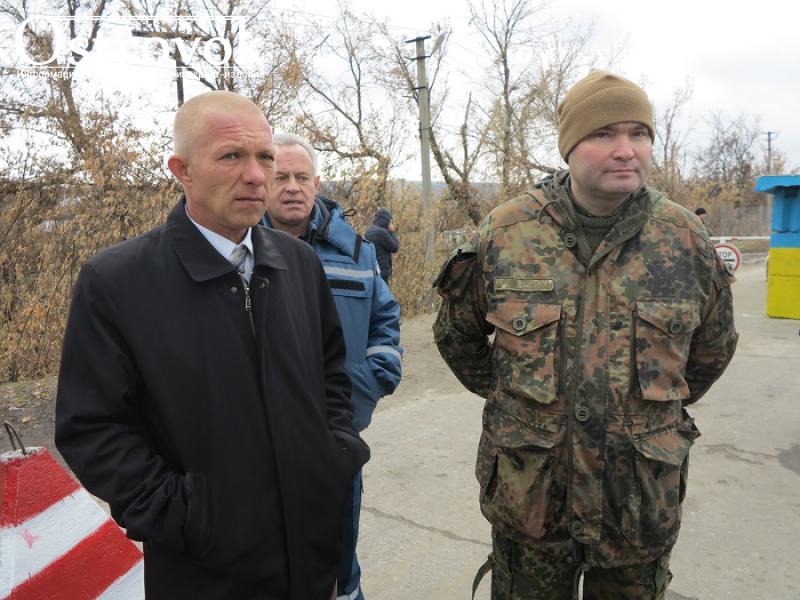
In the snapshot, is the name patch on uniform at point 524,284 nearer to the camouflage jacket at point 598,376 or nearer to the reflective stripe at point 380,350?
the camouflage jacket at point 598,376

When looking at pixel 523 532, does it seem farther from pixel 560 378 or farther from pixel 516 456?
pixel 560 378

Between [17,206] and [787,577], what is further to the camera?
[17,206]

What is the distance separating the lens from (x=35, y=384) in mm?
5828

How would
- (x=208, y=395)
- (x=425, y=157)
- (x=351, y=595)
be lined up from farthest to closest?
(x=425, y=157), (x=351, y=595), (x=208, y=395)

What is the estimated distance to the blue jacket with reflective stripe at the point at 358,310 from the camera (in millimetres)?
2602

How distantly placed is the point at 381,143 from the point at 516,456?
41.5ft

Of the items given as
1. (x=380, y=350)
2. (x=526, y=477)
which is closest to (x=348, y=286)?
(x=380, y=350)

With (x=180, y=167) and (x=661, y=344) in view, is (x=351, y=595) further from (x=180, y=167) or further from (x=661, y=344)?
(x=180, y=167)

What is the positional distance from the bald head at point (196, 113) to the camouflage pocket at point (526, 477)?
1.25 m

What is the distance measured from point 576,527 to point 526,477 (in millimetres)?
205

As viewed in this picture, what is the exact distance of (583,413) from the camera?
6.44ft

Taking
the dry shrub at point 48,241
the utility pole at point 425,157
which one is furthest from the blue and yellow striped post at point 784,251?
the dry shrub at point 48,241

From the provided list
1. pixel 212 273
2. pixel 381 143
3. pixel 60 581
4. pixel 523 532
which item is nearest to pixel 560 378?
pixel 523 532

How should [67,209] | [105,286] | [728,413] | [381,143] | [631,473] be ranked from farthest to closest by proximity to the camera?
[381,143] < [67,209] < [728,413] < [631,473] < [105,286]
